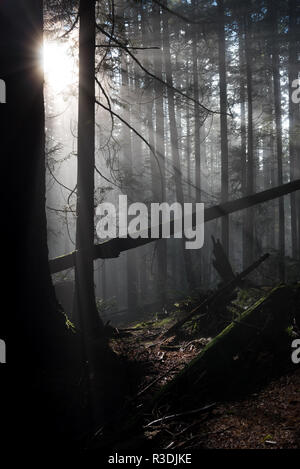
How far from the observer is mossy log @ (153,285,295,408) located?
3.53 m

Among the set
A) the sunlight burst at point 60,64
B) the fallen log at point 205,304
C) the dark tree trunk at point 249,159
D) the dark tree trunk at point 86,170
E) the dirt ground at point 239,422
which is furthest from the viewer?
the dark tree trunk at point 249,159

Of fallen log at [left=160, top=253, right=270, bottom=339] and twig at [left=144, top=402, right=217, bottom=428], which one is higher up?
fallen log at [left=160, top=253, right=270, bottom=339]

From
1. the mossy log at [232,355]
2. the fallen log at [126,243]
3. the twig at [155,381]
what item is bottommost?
the twig at [155,381]

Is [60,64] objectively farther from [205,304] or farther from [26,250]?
[205,304]

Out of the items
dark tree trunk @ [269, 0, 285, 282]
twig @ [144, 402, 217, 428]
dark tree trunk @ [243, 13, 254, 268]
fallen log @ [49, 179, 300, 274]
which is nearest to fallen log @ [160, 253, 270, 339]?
fallen log @ [49, 179, 300, 274]

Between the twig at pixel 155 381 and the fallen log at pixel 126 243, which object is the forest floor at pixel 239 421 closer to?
the twig at pixel 155 381

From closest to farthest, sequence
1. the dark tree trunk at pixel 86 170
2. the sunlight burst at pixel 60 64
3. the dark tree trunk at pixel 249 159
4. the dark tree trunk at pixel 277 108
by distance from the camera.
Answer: the dark tree trunk at pixel 86 170 < the sunlight burst at pixel 60 64 < the dark tree trunk at pixel 249 159 < the dark tree trunk at pixel 277 108

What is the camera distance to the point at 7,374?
3256 mm

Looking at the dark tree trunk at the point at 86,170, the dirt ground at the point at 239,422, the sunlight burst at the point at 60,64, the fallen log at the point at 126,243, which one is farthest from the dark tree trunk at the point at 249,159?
the dirt ground at the point at 239,422

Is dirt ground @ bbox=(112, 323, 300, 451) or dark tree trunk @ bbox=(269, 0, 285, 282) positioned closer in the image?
dirt ground @ bbox=(112, 323, 300, 451)

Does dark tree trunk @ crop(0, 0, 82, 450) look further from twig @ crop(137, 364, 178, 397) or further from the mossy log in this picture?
the mossy log

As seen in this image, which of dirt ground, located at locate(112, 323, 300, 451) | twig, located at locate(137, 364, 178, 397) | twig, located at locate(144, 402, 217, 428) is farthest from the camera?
twig, located at locate(137, 364, 178, 397)

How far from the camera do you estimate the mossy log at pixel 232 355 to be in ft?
11.6

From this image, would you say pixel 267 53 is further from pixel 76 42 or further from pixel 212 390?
pixel 212 390
